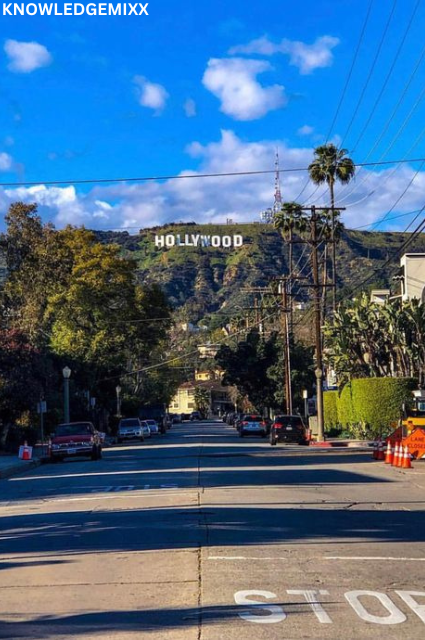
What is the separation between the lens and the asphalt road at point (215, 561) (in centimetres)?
774

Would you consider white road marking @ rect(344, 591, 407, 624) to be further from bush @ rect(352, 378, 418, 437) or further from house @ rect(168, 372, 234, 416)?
house @ rect(168, 372, 234, 416)

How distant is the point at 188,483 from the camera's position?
21719 mm

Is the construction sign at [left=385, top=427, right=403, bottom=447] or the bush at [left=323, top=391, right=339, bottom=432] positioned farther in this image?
the bush at [left=323, top=391, right=339, bottom=432]

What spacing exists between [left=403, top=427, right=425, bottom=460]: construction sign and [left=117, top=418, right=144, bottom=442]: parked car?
32.3 m

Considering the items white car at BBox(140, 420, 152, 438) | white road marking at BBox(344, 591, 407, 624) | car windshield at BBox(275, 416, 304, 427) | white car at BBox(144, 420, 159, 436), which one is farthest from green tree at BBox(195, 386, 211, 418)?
white road marking at BBox(344, 591, 407, 624)

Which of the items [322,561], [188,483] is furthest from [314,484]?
[322,561]

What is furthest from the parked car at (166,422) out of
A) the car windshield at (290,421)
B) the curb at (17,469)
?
the curb at (17,469)

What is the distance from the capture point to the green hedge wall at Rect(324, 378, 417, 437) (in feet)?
138

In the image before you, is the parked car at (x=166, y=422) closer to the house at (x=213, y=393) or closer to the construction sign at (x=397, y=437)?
the construction sign at (x=397, y=437)

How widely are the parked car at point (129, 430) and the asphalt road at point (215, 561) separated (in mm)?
34971

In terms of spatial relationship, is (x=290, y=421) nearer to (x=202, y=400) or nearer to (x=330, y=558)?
(x=330, y=558)

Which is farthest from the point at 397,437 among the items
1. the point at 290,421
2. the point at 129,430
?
the point at 129,430

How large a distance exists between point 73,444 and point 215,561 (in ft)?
77.5

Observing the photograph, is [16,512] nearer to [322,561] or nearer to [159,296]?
[322,561]
